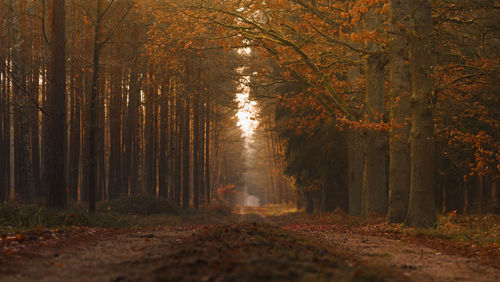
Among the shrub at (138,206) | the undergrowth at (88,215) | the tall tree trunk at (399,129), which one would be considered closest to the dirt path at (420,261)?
the tall tree trunk at (399,129)

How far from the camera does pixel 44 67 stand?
1046 inches

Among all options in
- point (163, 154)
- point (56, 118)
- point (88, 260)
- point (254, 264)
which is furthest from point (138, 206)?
point (254, 264)

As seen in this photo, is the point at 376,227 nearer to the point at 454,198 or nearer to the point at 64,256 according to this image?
the point at 64,256

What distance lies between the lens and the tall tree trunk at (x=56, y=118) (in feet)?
45.4

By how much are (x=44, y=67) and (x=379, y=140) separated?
20.2m

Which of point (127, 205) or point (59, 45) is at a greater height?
point (59, 45)

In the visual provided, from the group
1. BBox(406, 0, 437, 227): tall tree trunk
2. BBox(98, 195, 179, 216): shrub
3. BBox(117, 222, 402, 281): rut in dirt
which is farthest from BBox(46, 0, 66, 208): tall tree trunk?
BBox(406, 0, 437, 227): tall tree trunk

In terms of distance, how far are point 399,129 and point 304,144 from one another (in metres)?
12.2

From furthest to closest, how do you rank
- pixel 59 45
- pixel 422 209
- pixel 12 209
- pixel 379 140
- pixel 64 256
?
pixel 379 140
pixel 59 45
pixel 422 209
pixel 12 209
pixel 64 256

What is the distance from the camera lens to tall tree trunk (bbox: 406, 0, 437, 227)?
38.9 ft

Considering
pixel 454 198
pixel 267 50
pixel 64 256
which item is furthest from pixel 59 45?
pixel 454 198

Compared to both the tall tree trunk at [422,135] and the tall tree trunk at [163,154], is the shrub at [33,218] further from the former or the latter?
the tall tree trunk at [163,154]

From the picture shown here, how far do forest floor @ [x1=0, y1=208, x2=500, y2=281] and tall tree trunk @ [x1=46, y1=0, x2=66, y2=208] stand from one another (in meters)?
4.72

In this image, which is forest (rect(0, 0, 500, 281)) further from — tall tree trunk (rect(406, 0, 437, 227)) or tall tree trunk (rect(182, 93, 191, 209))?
tall tree trunk (rect(182, 93, 191, 209))
